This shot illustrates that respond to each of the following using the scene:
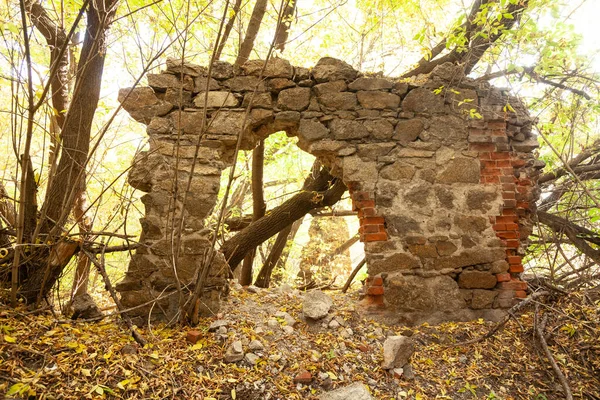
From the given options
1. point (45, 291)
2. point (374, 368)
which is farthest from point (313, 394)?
point (45, 291)

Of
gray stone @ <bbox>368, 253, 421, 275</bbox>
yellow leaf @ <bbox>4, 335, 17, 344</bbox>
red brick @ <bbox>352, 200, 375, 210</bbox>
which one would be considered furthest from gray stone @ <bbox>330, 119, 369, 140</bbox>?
yellow leaf @ <bbox>4, 335, 17, 344</bbox>

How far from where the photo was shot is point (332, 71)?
3543 millimetres

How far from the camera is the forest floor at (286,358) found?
2.03 meters

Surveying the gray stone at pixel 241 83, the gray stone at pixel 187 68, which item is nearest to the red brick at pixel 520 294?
the gray stone at pixel 241 83

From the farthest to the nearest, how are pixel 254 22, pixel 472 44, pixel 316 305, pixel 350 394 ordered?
pixel 254 22 → pixel 472 44 → pixel 316 305 → pixel 350 394

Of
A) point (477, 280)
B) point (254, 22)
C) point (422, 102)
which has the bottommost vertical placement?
point (477, 280)

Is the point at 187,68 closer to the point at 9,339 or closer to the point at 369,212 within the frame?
the point at 369,212

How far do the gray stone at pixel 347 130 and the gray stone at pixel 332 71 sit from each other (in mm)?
440

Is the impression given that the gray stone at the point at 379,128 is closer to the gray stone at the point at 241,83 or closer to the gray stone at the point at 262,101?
the gray stone at the point at 262,101

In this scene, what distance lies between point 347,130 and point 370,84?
0.55 meters

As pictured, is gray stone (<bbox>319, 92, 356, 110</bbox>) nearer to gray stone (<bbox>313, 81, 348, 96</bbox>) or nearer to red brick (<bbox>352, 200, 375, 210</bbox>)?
gray stone (<bbox>313, 81, 348, 96</bbox>)

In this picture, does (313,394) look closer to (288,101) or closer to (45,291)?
(45,291)

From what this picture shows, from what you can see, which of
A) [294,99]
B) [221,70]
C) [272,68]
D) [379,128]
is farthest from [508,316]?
[221,70]

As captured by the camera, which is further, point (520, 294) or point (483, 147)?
point (483, 147)
